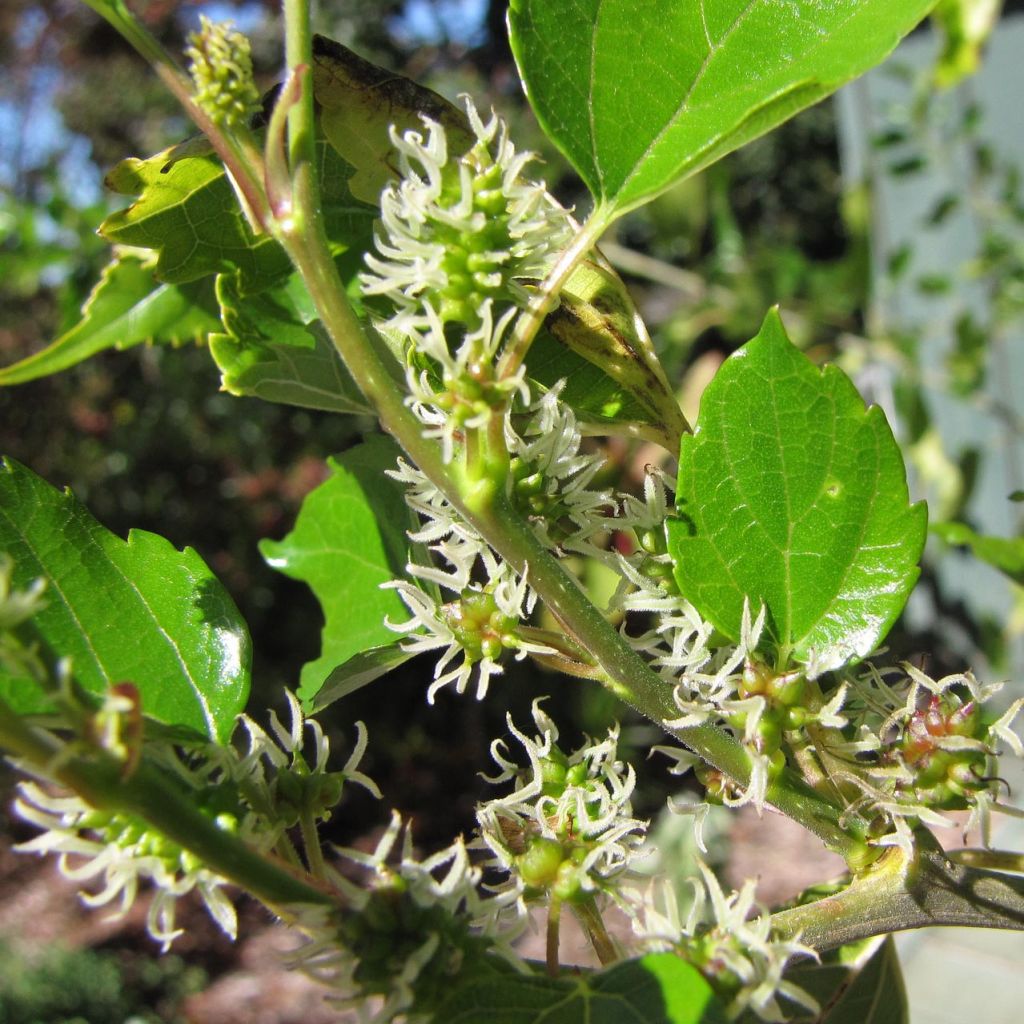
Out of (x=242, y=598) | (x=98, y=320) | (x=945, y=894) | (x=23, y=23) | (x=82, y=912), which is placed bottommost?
(x=82, y=912)

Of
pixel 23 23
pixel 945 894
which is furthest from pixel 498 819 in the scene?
pixel 23 23

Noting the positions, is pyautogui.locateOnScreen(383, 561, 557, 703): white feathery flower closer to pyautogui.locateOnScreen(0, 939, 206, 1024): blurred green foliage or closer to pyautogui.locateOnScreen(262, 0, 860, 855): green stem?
pyautogui.locateOnScreen(262, 0, 860, 855): green stem

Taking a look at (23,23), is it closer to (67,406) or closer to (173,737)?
(67,406)

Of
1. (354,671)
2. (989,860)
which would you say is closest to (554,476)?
(354,671)

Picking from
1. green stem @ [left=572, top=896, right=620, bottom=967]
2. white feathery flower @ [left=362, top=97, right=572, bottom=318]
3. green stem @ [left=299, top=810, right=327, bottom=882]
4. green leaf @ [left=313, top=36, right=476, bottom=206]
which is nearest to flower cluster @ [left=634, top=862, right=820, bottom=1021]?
green stem @ [left=572, top=896, right=620, bottom=967]

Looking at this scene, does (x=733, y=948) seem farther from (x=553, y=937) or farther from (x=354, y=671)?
(x=354, y=671)

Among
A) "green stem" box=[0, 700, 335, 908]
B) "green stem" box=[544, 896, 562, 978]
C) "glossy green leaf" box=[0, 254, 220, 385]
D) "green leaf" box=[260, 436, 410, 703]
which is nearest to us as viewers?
"green stem" box=[0, 700, 335, 908]
